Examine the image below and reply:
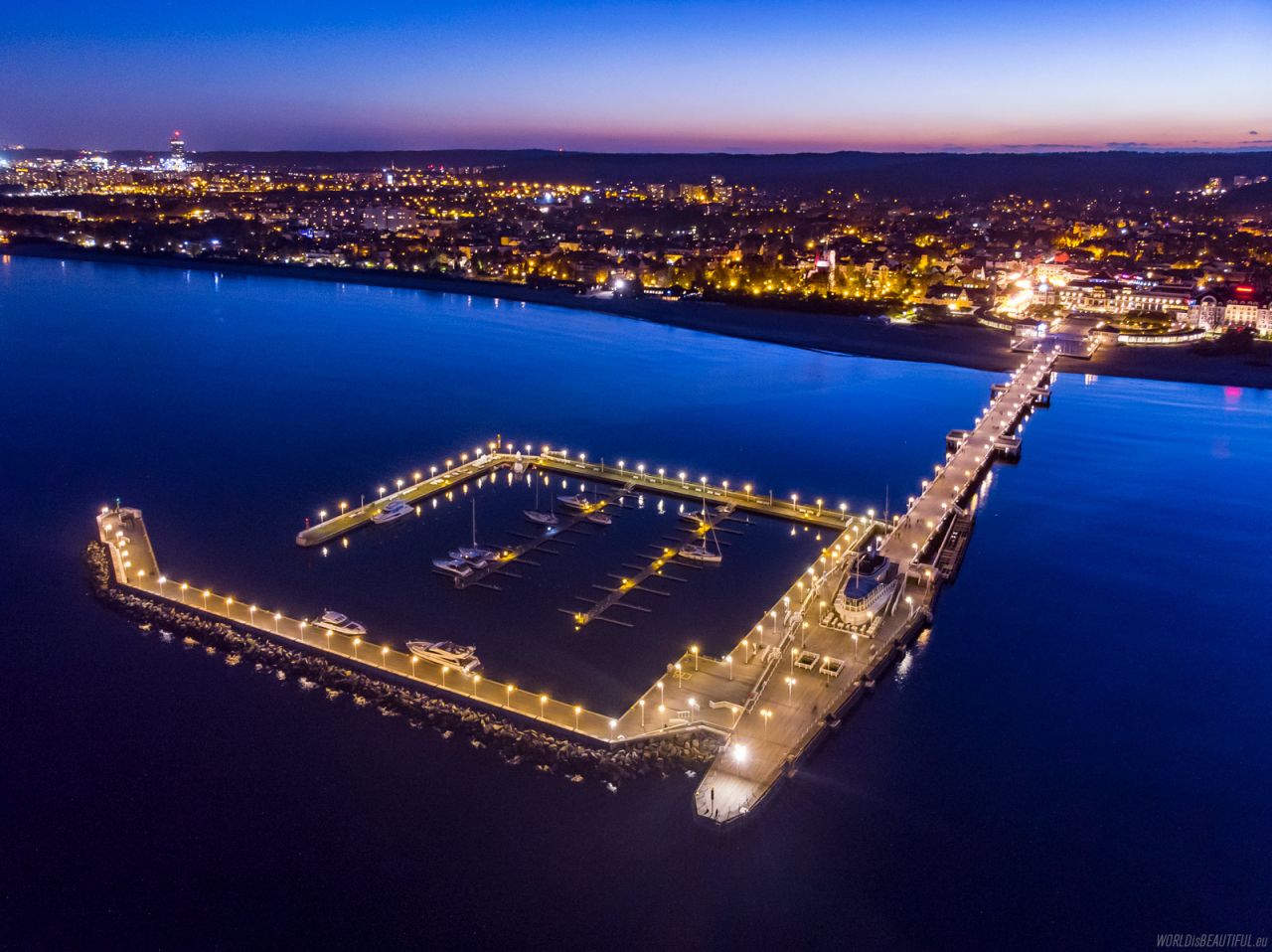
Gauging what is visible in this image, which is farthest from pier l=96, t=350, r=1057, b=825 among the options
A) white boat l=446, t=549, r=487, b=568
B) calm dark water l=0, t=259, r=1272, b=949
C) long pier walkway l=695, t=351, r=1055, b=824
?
calm dark water l=0, t=259, r=1272, b=949

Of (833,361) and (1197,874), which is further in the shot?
(833,361)

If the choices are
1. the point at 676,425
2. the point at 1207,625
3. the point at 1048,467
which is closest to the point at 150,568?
the point at 676,425

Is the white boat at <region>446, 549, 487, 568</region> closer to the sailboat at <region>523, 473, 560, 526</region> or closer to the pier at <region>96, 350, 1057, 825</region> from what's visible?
the pier at <region>96, 350, 1057, 825</region>

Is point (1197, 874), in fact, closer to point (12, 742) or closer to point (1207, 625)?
point (1207, 625)

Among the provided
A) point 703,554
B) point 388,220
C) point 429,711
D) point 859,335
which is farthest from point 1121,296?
point 388,220

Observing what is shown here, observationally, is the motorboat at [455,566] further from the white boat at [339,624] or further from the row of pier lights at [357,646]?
the row of pier lights at [357,646]

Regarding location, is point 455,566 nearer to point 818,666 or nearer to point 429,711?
point 429,711
